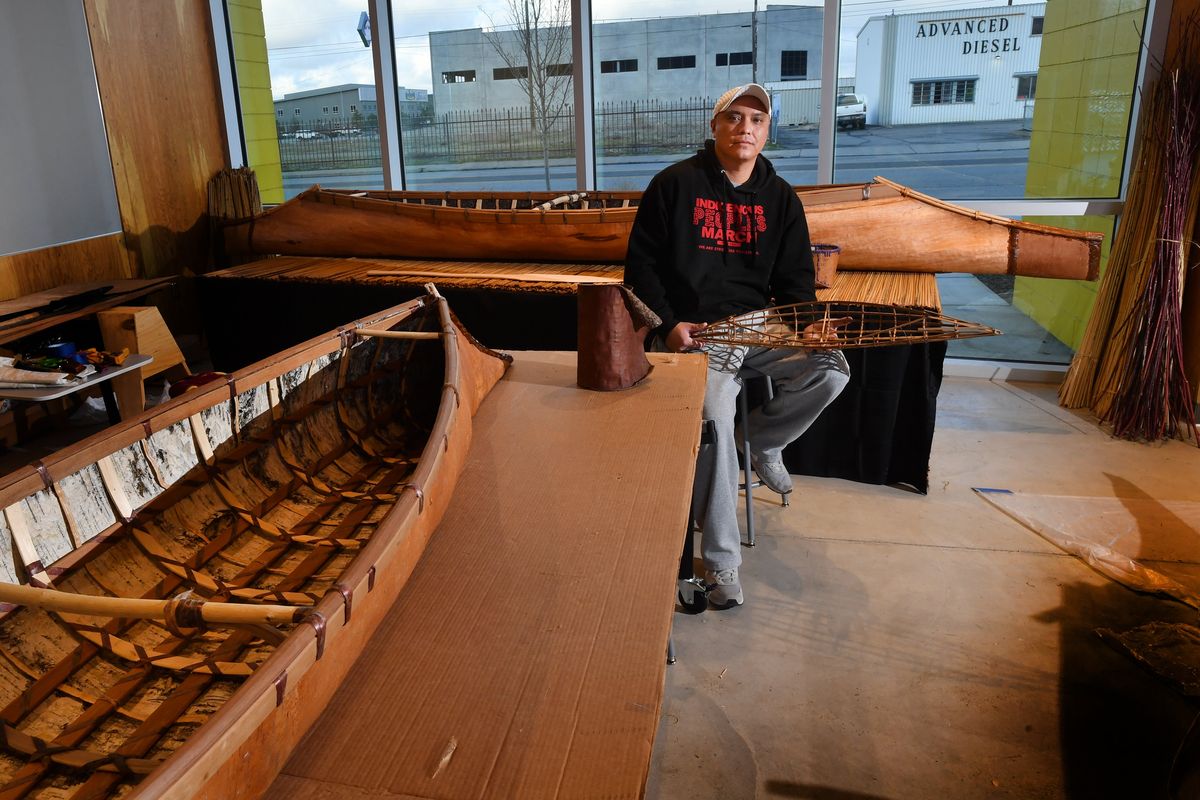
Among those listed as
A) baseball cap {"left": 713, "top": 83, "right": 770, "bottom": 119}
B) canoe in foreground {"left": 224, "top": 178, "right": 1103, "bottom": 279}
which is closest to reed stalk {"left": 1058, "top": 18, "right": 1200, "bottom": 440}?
canoe in foreground {"left": 224, "top": 178, "right": 1103, "bottom": 279}

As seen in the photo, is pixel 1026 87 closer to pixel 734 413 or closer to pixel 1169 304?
pixel 1169 304

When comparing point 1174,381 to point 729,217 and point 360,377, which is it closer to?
point 729,217

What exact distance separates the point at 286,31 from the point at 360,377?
15.6 ft

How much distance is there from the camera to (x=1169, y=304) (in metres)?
4.05

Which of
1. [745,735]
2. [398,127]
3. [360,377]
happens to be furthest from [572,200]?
[745,735]

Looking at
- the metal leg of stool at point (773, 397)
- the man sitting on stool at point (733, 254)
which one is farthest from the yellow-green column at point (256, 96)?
the metal leg of stool at point (773, 397)

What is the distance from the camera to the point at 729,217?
296cm

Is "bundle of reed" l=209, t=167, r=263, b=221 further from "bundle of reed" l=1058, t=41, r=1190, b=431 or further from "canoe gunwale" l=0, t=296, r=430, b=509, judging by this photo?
"bundle of reed" l=1058, t=41, r=1190, b=431

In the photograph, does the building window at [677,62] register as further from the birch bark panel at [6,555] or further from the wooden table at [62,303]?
the birch bark panel at [6,555]

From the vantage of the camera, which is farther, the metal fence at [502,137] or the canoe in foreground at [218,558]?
the metal fence at [502,137]

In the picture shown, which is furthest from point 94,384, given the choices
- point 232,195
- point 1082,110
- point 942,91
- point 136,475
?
point 1082,110

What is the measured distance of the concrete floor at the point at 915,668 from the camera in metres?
2.03

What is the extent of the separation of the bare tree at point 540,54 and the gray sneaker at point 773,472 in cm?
323

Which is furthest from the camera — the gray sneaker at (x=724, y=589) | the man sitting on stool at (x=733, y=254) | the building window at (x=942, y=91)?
the building window at (x=942, y=91)
